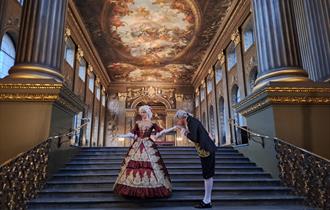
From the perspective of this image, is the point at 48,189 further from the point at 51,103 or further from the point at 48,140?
Result: the point at 51,103

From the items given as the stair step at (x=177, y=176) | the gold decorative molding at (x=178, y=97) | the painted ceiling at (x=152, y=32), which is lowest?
the stair step at (x=177, y=176)

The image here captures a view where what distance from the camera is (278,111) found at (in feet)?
17.0

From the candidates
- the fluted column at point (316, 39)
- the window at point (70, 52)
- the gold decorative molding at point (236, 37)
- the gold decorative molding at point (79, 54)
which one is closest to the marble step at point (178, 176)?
the fluted column at point (316, 39)

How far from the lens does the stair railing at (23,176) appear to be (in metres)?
3.32

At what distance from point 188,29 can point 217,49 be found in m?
2.36

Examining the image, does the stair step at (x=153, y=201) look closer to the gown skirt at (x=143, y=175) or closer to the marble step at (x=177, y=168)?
the gown skirt at (x=143, y=175)

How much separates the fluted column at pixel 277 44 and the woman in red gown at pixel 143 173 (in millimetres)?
2912

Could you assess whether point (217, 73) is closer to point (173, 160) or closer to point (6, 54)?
point (173, 160)

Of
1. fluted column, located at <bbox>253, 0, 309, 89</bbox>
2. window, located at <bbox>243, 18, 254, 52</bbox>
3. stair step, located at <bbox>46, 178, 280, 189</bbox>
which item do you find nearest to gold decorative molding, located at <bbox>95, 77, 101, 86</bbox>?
window, located at <bbox>243, 18, 254, 52</bbox>

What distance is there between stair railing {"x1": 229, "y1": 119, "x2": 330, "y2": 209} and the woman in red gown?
2.14m

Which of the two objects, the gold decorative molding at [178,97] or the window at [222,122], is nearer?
the window at [222,122]

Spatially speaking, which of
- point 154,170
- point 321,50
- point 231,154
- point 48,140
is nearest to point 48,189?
point 48,140

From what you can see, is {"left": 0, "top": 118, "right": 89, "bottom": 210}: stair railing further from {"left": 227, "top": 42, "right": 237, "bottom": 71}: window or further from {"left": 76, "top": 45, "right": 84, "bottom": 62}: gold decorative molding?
{"left": 227, "top": 42, "right": 237, "bottom": 71}: window

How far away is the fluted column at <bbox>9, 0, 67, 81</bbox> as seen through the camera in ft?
17.1
